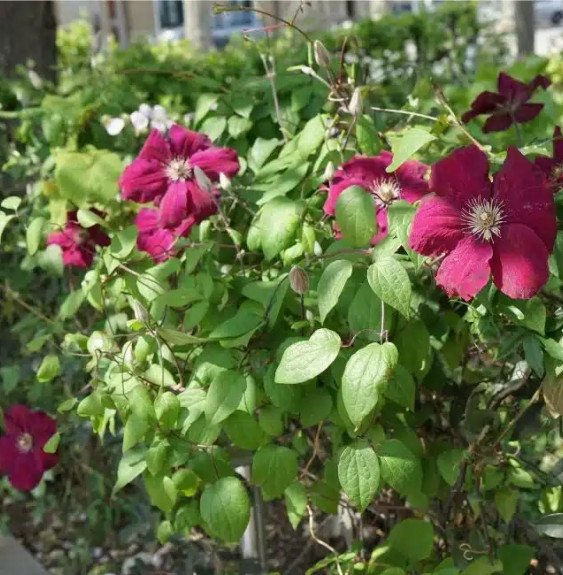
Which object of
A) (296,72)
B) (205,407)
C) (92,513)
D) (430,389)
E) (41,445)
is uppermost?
(296,72)

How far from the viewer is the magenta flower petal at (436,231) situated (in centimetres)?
140

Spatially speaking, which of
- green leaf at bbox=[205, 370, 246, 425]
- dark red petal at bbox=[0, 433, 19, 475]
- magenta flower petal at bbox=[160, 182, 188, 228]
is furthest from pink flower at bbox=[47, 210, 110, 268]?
green leaf at bbox=[205, 370, 246, 425]

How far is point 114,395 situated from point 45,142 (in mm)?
1321

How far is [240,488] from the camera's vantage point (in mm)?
1677

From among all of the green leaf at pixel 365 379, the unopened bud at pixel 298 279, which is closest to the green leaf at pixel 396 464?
the green leaf at pixel 365 379

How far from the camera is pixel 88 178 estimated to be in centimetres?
239

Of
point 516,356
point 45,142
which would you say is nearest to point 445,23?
point 45,142

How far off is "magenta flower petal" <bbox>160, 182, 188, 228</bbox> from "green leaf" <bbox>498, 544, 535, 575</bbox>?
35.0 inches

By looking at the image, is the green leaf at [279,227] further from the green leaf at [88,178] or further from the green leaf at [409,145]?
the green leaf at [88,178]

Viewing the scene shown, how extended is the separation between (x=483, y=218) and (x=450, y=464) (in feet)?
1.94

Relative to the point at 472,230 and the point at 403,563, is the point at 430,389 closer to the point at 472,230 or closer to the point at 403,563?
the point at 403,563

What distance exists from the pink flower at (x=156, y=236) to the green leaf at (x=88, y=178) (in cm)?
37

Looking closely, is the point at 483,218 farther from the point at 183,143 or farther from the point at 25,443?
the point at 25,443

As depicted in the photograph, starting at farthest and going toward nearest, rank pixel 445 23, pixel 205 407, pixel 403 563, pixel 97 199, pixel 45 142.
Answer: pixel 445 23 → pixel 45 142 → pixel 97 199 → pixel 403 563 → pixel 205 407
